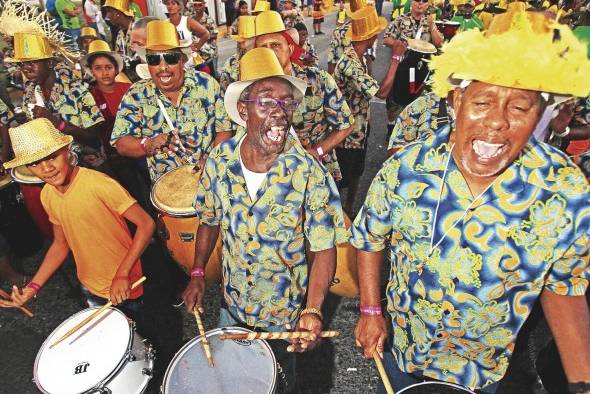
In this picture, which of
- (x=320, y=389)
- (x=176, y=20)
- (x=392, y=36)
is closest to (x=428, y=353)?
(x=320, y=389)

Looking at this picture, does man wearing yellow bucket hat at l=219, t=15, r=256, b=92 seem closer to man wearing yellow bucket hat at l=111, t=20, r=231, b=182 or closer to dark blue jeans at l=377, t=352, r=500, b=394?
man wearing yellow bucket hat at l=111, t=20, r=231, b=182

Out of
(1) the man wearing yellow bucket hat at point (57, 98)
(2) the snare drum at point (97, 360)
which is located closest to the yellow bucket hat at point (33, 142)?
(2) the snare drum at point (97, 360)

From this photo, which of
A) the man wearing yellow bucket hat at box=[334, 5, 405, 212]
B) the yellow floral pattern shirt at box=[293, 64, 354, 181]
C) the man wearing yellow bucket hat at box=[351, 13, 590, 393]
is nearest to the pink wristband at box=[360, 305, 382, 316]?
the man wearing yellow bucket hat at box=[351, 13, 590, 393]

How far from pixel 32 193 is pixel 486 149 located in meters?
4.03

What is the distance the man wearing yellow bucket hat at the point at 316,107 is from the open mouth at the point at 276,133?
1.36 meters

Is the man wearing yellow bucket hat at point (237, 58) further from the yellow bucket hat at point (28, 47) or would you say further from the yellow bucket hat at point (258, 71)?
the yellow bucket hat at point (258, 71)

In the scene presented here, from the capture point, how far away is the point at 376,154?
21.3ft

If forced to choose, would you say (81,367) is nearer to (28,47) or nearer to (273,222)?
(273,222)

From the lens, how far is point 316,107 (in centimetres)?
362

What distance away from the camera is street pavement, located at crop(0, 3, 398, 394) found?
3.22 m

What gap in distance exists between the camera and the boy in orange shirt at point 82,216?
2.50 metres

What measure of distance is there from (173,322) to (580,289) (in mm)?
3162

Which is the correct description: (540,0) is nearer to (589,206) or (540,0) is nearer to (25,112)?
(589,206)

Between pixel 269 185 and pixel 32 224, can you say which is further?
pixel 32 224
